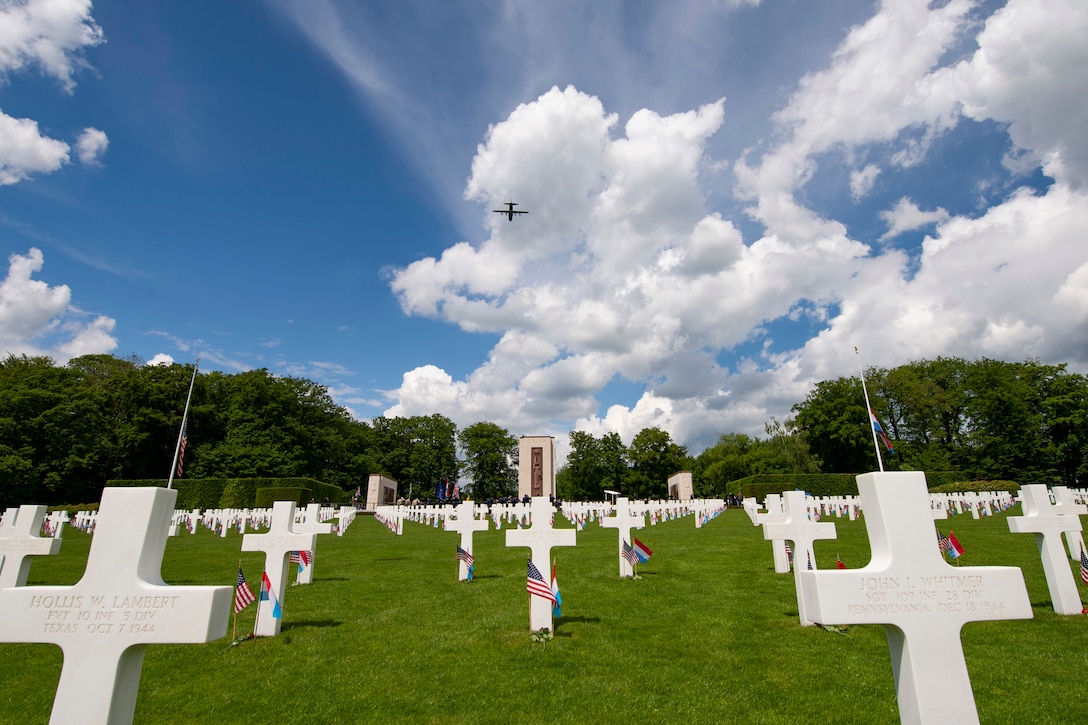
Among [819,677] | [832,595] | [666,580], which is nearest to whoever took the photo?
[832,595]

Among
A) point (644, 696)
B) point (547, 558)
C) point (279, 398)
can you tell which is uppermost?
point (279, 398)

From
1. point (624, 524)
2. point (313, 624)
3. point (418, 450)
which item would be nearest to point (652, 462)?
point (418, 450)

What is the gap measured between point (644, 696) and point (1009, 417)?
45715 mm

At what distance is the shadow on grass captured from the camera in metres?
7.06

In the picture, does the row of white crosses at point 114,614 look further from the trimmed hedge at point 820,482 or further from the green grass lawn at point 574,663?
the trimmed hedge at point 820,482

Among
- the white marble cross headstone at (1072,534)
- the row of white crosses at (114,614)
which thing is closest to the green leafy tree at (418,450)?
the white marble cross headstone at (1072,534)

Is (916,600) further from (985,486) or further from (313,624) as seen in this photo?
(985,486)

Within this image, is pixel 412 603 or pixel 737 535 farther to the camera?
pixel 737 535

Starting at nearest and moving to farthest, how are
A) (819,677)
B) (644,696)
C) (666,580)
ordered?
(644,696)
(819,677)
(666,580)

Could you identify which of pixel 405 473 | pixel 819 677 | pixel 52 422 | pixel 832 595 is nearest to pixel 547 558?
pixel 819 677

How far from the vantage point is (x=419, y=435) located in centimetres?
6544

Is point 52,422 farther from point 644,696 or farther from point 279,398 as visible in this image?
point 644,696

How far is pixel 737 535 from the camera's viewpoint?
15680mm

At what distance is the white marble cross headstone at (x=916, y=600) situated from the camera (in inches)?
104
